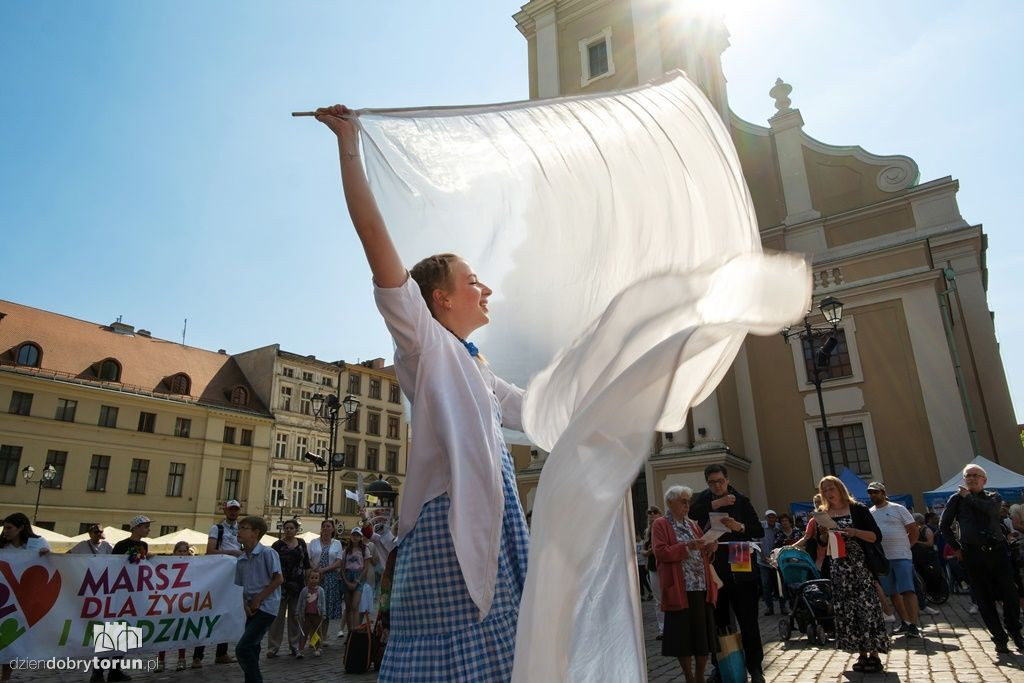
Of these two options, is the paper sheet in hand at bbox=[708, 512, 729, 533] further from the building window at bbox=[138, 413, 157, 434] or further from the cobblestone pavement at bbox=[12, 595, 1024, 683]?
the building window at bbox=[138, 413, 157, 434]

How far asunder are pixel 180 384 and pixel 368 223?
4841 cm

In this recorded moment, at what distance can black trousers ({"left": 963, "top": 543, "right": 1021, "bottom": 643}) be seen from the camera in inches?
287

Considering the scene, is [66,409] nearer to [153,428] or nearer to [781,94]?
[153,428]

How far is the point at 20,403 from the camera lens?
3634 centimetres

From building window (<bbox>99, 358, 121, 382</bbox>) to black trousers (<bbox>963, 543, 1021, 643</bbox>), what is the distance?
45.8 m

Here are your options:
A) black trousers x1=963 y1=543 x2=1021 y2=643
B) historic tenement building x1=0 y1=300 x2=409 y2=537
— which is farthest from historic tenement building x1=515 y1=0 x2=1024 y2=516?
historic tenement building x1=0 y1=300 x2=409 y2=537

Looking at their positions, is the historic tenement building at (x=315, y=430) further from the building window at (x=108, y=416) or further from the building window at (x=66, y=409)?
the building window at (x=66, y=409)

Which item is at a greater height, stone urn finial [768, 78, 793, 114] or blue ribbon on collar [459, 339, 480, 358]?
stone urn finial [768, 78, 793, 114]

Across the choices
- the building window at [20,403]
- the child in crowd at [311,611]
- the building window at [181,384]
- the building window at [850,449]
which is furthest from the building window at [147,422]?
the building window at [850,449]

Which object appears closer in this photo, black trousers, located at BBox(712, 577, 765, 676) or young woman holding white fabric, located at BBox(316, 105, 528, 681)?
young woman holding white fabric, located at BBox(316, 105, 528, 681)

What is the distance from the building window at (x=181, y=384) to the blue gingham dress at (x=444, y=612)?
157 feet

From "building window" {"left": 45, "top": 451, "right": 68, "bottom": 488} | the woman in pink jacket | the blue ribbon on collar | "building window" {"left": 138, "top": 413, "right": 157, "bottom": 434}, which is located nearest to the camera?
the blue ribbon on collar

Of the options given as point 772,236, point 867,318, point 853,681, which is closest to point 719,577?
point 853,681

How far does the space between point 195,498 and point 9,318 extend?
15.8 meters
